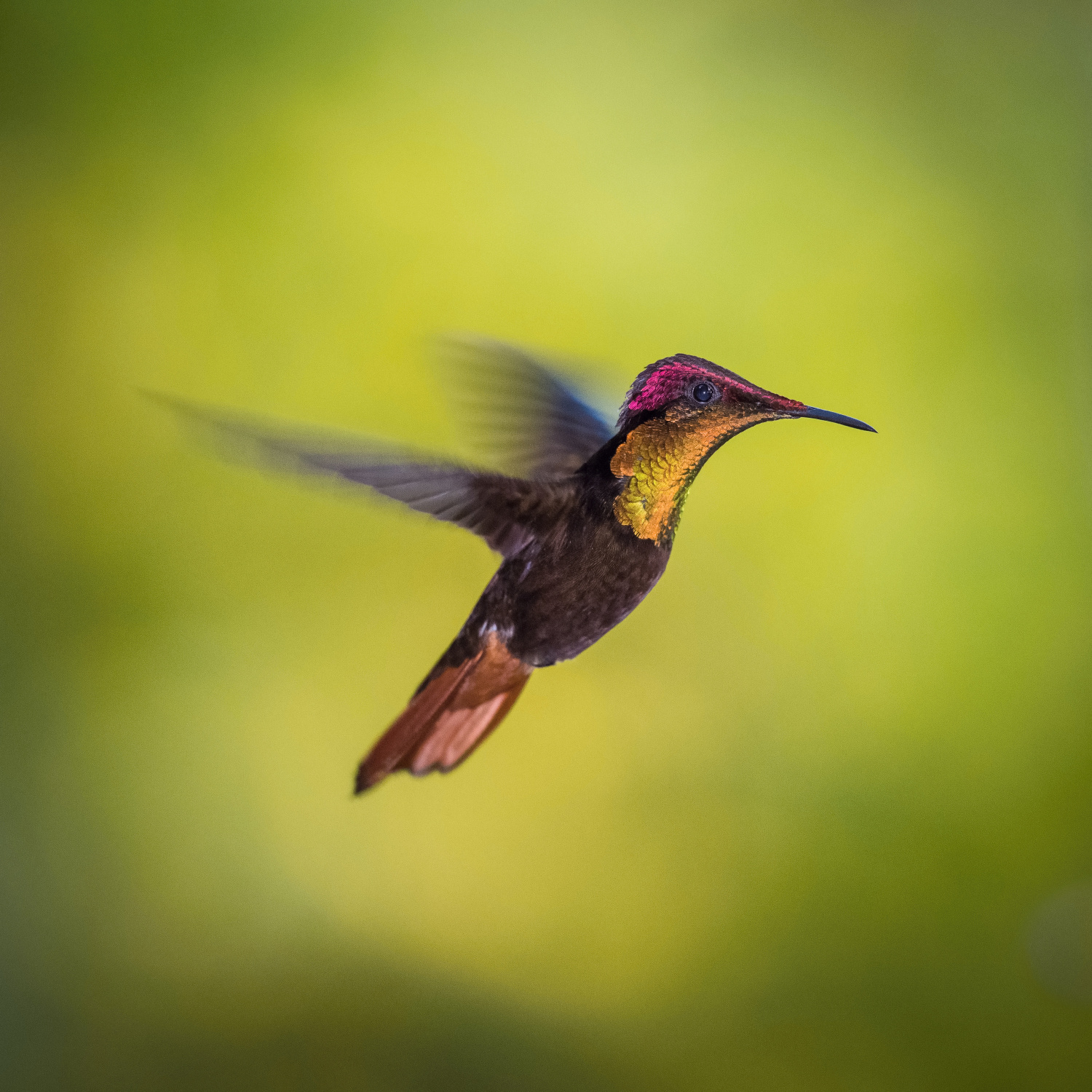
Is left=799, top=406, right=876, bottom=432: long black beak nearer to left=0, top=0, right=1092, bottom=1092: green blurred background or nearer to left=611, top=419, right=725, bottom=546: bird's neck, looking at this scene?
left=611, top=419, right=725, bottom=546: bird's neck

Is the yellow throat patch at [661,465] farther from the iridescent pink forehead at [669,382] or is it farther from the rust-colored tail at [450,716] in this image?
the rust-colored tail at [450,716]

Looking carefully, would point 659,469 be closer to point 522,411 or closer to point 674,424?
point 674,424

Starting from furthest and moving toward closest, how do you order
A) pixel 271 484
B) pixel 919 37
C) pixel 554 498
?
pixel 919 37 < pixel 271 484 < pixel 554 498

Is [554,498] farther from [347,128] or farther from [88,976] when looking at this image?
[88,976]

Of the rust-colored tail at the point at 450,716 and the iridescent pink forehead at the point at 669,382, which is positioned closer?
the iridescent pink forehead at the point at 669,382

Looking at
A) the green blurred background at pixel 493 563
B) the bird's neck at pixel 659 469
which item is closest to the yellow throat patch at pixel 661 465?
the bird's neck at pixel 659 469

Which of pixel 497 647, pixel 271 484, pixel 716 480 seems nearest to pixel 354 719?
pixel 271 484

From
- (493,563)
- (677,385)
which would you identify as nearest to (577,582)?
(677,385)
